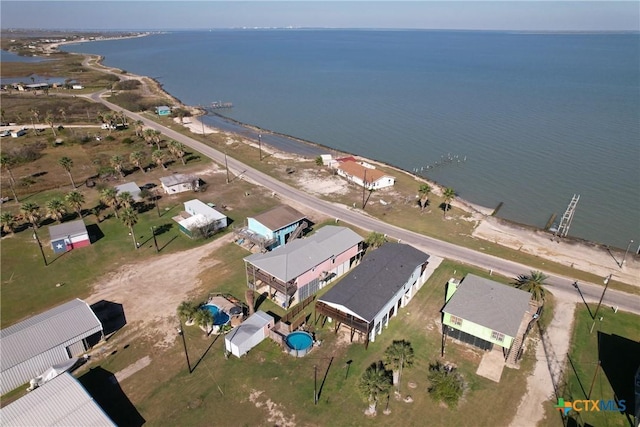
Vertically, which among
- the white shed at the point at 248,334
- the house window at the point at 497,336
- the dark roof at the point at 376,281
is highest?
the dark roof at the point at 376,281

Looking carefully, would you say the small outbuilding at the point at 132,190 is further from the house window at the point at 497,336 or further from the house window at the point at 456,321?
the house window at the point at 497,336

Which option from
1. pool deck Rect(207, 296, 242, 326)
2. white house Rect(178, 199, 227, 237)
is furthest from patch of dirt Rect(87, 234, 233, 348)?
pool deck Rect(207, 296, 242, 326)

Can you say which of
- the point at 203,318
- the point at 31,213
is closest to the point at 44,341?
the point at 203,318

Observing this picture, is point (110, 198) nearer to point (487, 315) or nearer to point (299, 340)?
point (299, 340)

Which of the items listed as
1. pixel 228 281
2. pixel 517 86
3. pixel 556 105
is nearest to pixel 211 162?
pixel 228 281

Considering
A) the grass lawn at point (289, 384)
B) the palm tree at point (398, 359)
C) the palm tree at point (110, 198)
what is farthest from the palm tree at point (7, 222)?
the palm tree at point (398, 359)
